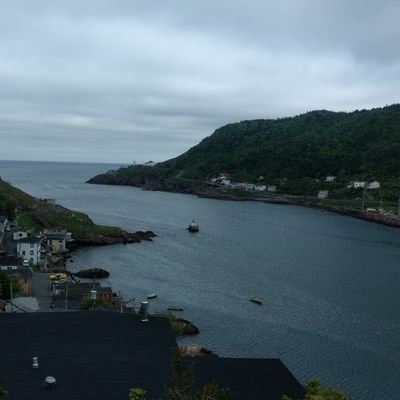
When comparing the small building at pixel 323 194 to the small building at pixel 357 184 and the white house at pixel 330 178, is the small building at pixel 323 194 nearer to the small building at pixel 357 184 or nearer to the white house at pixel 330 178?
the small building at pixel 357 184

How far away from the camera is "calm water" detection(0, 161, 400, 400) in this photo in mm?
27422

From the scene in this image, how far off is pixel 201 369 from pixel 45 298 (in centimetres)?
1863

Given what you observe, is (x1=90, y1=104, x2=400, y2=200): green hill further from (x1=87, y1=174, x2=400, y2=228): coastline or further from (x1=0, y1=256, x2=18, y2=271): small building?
(x1=0, y1=256, x2=18, y2=271): small building

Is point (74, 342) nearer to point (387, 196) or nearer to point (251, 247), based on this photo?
point (251, 247)

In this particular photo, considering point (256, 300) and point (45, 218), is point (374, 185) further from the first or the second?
point (256, 300)

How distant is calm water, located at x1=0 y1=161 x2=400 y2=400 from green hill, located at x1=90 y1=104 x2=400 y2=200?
40.5 m

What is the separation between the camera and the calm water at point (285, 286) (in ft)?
90.0

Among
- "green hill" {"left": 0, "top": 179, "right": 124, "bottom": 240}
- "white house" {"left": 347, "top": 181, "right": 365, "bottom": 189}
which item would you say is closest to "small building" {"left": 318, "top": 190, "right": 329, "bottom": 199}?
"white house" {"left": 347, "top": 181, "right": 365, "bottom": 189}

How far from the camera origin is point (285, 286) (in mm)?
41719

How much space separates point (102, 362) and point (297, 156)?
12573 cm

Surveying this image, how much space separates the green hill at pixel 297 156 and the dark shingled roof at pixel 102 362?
307 feet

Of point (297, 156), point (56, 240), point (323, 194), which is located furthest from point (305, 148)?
point (56, 240)

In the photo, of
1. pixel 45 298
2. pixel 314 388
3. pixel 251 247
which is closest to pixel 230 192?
pixel 251 247

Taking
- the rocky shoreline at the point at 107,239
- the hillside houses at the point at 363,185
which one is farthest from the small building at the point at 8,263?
the hillside houses at the point at 363,185
